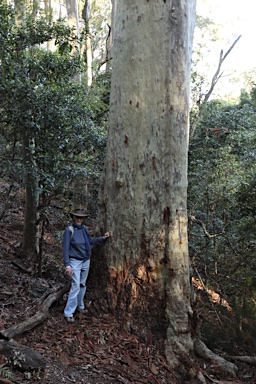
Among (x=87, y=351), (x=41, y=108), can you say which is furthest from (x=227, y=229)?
(x=87, y=351)

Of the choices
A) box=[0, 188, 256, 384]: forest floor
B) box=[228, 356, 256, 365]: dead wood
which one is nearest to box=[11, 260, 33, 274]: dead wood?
box=[0, 188, 256, 384]: forest floor

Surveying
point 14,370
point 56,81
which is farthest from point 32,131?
point 14,370

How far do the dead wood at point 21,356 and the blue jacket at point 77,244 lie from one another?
5.08 feet

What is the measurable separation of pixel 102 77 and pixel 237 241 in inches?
439

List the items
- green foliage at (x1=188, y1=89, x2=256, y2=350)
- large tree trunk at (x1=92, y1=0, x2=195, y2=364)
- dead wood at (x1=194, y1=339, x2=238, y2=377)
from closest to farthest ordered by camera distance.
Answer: large tree trunk at (x1=92, y1=0, x2=195, y2=364) < dead wood at (x1=194, y1=339, x2=238, y2=377) < green foliage at (x1=188, y1=89, x2=256, y2=350)

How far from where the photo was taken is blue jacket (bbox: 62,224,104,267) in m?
5.40

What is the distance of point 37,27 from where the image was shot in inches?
280

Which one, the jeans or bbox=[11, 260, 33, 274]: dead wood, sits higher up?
the jeans

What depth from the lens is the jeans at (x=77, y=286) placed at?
17.3 ft

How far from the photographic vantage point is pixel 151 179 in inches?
206

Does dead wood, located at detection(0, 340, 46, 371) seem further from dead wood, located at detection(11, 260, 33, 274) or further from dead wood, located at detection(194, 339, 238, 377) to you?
dead wood, located at detection(11, 260, 33, 274)

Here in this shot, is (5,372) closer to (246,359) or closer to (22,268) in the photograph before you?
(246,359)

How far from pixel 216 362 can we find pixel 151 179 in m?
2.71

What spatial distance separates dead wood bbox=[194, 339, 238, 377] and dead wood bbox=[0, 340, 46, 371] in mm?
2355
